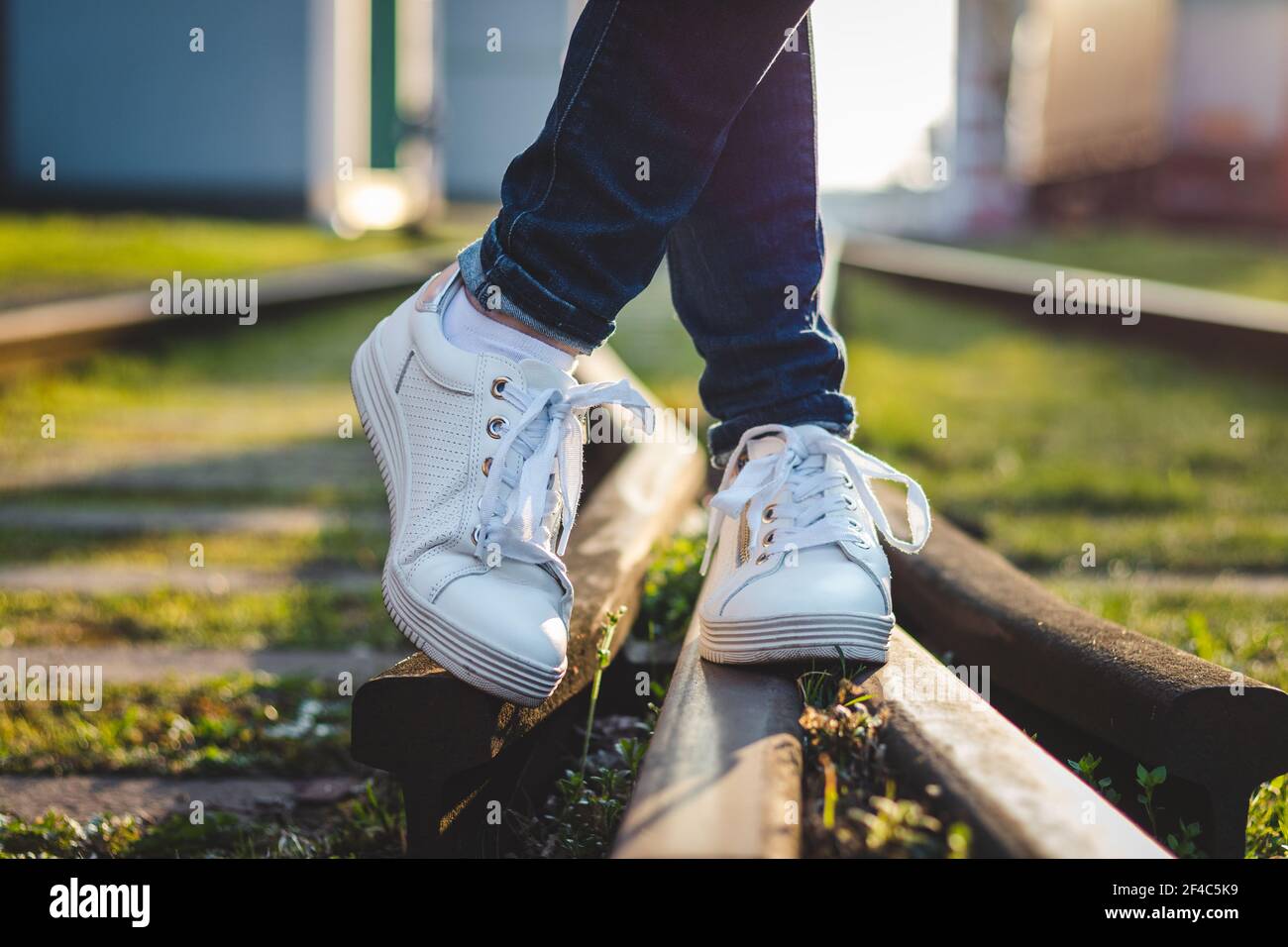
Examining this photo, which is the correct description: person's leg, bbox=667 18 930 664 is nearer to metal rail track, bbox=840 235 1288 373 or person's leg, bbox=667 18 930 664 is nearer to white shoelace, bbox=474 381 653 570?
white shoelace, bbox=474 381 653 570

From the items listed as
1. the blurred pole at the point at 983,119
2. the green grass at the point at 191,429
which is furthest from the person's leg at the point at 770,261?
the blurred pole at the point at 983,119

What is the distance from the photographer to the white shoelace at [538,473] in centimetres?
143

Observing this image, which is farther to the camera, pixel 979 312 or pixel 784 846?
pixel 979 312

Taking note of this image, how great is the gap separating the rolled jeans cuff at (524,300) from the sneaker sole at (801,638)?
393mm

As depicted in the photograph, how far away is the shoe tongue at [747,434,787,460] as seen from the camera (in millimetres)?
1639

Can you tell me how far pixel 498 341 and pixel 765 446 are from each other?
0.40 m

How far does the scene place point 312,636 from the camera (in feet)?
7.64

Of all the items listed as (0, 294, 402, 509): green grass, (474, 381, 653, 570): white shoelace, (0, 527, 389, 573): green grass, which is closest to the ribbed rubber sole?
(474, 381, 653, 570): white shoelace

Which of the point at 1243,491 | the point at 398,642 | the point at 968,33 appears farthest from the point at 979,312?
the point at 968,33

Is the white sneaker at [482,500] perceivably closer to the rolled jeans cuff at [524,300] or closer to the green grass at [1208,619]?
the rolled jeans cuff at [524,300]

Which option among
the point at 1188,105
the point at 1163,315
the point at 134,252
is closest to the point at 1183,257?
the point at 1188,105

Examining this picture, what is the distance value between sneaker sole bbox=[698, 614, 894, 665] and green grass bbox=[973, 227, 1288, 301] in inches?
368

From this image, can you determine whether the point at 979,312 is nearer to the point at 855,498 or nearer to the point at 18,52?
the point at 855,498

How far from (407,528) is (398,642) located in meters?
0.87
